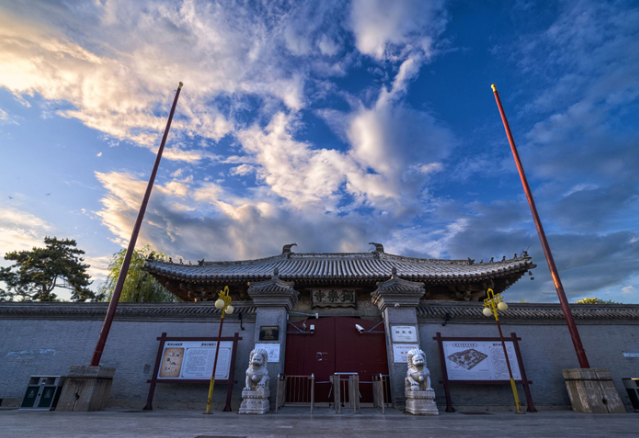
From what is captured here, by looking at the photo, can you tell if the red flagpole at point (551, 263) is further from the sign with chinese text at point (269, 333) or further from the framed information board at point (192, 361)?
the framed information board at point (192, 361)

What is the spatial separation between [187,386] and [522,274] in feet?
43.1

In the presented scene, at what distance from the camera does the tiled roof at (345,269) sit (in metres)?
12.2

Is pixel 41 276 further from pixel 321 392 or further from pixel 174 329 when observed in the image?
pixel 321 392

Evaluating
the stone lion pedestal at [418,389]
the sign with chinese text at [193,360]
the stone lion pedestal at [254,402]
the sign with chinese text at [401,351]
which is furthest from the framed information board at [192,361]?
the stone lion pedestal at [418,389]

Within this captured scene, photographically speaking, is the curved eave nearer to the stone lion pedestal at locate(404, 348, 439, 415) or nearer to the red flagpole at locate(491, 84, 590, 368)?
the red flagpole at locate(491, 84, 590, 368)

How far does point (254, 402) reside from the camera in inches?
328

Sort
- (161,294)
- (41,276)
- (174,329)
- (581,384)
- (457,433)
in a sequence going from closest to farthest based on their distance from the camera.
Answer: (457,433), (581,384), (174,329), (161,294), (41,276)

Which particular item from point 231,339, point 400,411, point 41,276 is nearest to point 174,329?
point 231,339

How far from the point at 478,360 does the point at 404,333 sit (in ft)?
8.29

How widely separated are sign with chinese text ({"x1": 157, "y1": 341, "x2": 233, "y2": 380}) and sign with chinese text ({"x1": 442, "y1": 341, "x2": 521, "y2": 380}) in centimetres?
733

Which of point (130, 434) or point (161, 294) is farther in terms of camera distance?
point (161, 294)

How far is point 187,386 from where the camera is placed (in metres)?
10.1

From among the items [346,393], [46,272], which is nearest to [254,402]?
[346,393]

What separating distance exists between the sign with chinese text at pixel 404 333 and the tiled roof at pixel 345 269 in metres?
2.25
